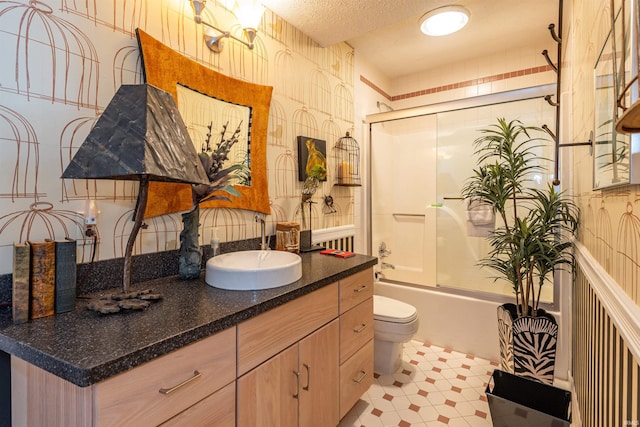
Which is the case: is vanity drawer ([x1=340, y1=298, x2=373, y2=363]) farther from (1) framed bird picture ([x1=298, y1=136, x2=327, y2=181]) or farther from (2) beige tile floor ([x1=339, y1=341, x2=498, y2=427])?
(1) framed bird picture ([x1=298, y1=136, x2=327, y2=181])

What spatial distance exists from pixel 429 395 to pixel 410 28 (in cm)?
267

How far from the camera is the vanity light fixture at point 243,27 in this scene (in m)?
1.53

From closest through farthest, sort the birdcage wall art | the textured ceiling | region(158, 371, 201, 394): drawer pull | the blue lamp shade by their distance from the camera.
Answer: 1. region(158, 371, 201, 394): drawer pull
2. the blue lamp shade
3. the textured ceiling
4. the birdcage wall art

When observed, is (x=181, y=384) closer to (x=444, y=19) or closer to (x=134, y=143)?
(x=134, y=143)

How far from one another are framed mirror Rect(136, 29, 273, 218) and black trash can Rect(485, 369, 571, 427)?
156 cm

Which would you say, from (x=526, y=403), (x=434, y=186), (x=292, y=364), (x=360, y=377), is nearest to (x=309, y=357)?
(x=292, y=364)

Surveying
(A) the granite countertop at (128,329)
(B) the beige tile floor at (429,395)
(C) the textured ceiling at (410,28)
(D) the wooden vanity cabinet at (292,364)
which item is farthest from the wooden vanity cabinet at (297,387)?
(C) the textured ceiling at (410,28)

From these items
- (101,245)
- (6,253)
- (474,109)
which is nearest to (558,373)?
(474,109)

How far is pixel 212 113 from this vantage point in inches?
61.0

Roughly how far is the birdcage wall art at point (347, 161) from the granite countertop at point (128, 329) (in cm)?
143

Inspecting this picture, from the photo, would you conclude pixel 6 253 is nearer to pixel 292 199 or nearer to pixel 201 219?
pixel 201 219

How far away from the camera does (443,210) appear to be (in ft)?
9.41

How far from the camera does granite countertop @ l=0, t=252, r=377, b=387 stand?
0.67 m

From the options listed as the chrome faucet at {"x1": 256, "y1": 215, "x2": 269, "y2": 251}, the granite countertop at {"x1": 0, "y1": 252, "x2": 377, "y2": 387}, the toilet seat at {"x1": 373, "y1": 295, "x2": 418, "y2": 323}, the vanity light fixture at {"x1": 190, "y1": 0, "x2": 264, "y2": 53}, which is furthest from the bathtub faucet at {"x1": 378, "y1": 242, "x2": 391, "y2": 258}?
the vanity light fixture at {"x1": 190, "y1": 0, "x2": 264, "y2": 53}
